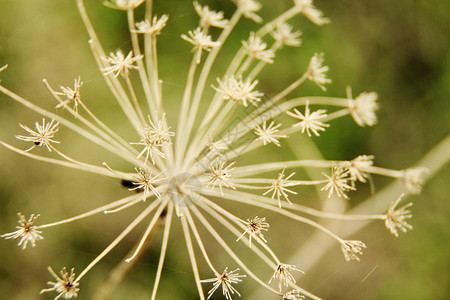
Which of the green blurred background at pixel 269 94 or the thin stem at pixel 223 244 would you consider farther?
the green blurred background at pixel 269 94

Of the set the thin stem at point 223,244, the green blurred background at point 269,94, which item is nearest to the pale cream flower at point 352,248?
the thin stem at point 223,244

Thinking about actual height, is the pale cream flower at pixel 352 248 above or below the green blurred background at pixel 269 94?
below

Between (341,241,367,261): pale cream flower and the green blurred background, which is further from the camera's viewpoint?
the green blurred background

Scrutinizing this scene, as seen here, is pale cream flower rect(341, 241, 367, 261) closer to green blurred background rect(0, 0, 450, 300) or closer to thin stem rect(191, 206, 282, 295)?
thin stem rect(191, 206, 282, 295)

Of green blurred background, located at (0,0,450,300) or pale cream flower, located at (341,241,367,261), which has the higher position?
green blurred background, located at (0,0,450,300)

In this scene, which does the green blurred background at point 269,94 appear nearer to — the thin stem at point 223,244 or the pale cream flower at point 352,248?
the thin stem at point 223,244

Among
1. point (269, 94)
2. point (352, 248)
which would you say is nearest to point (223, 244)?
point (352, 248)

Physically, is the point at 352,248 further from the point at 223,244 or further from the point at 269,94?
the point at 269,94

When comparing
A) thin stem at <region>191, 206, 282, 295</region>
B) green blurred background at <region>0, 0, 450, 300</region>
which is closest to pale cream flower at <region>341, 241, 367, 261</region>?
thin stem at <region>191, 206, 282, 295</region>

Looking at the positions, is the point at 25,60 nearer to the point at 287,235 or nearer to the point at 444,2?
the point at 287,235
